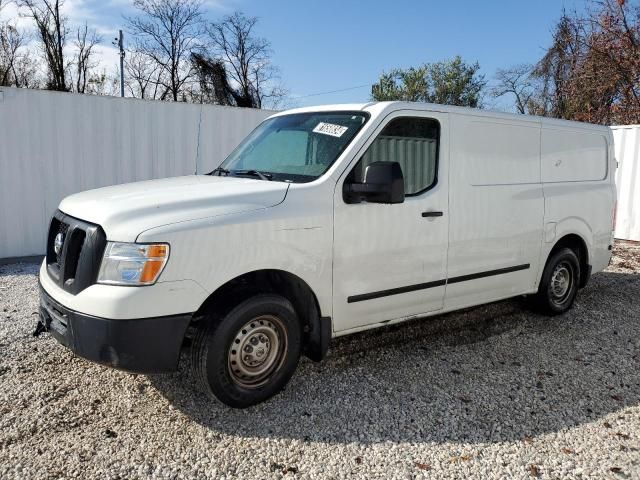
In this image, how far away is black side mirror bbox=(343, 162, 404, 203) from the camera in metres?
3.51

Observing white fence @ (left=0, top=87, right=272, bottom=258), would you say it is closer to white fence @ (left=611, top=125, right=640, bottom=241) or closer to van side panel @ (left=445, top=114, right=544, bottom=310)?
van side panel @ (left=445, top=114, right=544, bottom=310)

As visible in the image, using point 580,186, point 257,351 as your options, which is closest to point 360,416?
point 257,351

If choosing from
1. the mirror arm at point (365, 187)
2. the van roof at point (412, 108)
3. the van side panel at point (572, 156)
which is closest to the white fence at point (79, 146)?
the van roof at point (412, 108)

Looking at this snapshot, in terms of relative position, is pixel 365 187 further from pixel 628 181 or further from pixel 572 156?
pixel 628 181

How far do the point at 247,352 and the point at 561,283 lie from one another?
12.8ft

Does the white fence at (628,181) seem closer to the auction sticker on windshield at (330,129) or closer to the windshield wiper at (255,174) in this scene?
the auction sticker on windshield at (330,129)

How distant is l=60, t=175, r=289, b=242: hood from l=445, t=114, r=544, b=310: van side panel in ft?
5.48

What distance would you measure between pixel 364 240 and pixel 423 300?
2.81 ft

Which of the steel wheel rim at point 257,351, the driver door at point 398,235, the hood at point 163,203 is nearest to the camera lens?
the hood at point 163,203

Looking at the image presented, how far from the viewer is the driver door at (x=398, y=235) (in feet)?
12.3

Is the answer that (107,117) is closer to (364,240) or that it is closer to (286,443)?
(364,240)

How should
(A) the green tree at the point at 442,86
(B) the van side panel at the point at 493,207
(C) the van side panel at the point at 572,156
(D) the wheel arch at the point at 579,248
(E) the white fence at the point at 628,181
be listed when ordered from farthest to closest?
1. (A) the green tree at the point at 442,86
2. (E) the white fence at the point at 628,181
3. (D) the wheel arch at the point at 579,248
4. (C) the van side panel at the point at 572,156
5. (B) the van side panel at the point at 493,207

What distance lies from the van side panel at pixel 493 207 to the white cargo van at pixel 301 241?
2 cm

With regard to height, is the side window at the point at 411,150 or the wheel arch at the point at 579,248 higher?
the side window at the point at 411,150
